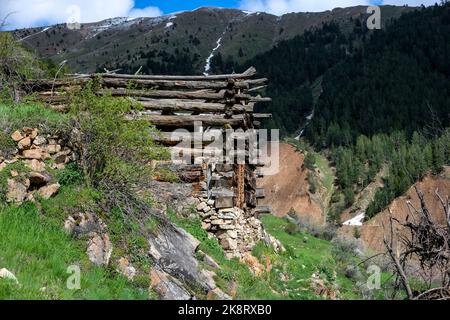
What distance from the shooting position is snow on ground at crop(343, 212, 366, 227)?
6064 centimetres

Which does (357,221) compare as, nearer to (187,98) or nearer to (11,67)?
(187,98)

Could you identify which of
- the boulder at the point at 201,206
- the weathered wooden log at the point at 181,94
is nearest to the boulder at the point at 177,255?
the boulder at the point at 201,206

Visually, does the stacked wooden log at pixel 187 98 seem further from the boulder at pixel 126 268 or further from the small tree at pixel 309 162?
the small tree at pixel 309 162

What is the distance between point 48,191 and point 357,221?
5812 cm

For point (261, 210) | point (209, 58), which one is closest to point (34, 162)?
point (261, 210)

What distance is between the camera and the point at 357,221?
Result: 62094 mm

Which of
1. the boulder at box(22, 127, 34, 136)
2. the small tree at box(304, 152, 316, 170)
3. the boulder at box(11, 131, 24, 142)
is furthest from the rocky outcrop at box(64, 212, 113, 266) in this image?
the small tree at box(304, 152, 316, 170)

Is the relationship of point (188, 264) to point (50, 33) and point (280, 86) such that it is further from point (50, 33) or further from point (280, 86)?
point (50, 33)

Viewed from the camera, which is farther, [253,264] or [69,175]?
[253,264]

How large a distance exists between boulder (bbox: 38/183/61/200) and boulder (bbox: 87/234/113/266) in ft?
3.47

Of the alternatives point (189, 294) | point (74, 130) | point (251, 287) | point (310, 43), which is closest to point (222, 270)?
point (251, 287)

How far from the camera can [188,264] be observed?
8320 mm
